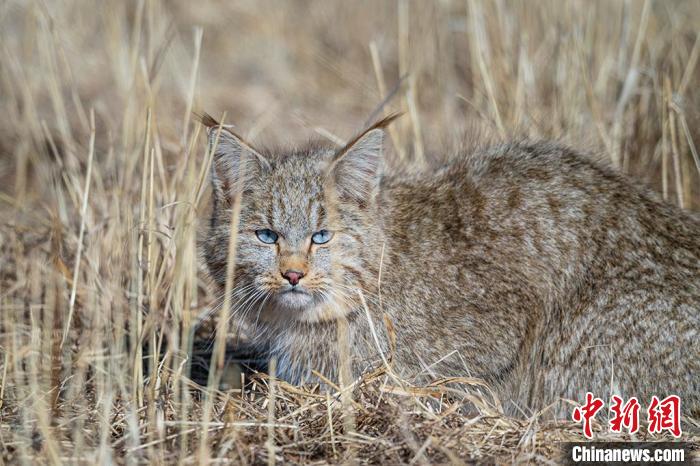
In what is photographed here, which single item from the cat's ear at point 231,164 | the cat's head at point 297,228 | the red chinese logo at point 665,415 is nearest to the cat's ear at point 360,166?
the cat's head at point 297,228

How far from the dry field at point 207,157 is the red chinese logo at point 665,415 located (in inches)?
2.7

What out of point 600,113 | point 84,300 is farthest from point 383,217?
point 600,113

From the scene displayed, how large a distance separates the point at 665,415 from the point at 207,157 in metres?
2.28

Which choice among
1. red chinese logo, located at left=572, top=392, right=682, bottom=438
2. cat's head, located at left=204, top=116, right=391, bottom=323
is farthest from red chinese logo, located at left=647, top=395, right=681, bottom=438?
cat's head, located at left=204, top=116, right=391, bottom=323

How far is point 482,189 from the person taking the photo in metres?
4.22

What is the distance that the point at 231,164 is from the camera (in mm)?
4020

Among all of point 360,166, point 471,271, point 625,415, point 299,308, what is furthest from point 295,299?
point 625,415

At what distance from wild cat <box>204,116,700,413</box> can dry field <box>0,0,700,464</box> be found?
0.21m

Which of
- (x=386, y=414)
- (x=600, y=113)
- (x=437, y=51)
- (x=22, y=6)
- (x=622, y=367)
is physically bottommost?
(x=386, y=414)

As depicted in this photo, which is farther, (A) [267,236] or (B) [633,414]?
(A) [267,236]

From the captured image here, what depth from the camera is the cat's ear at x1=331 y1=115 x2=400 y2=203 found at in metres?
3.91

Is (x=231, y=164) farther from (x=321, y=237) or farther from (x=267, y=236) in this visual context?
(x=321, y=237)

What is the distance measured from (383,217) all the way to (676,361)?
1472 mm

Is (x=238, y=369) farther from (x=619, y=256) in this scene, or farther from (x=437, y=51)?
(x=437, y=51)
